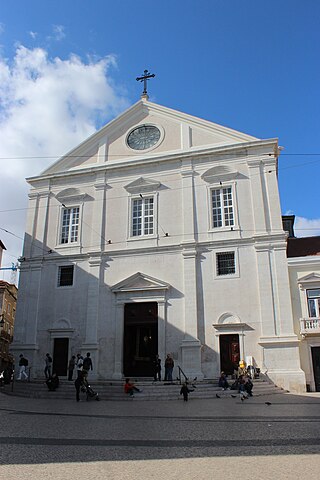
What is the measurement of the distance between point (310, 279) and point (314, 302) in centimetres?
120

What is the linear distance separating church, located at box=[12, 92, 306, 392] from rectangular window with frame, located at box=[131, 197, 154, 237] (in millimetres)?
71

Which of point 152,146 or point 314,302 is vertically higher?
point 152,146

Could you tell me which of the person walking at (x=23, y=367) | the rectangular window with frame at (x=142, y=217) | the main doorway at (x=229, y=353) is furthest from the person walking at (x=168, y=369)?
the person walking at (x=23, y=367)

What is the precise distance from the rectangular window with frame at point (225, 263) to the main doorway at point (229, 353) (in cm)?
357

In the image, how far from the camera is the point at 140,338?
24.3 meters

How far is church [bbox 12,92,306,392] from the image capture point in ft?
72.7

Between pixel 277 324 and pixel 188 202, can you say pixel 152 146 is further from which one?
pixel 277 324

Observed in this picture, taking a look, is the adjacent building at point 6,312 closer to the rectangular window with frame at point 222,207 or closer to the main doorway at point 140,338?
the main doorway at point 140,338

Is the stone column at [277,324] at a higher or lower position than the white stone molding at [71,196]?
lower

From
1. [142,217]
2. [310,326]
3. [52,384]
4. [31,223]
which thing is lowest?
[52,384]

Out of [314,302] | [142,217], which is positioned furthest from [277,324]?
[142,217]

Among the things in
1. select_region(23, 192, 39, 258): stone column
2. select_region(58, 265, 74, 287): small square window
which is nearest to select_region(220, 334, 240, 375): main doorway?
select_region(58, 265, 74, 287): small square window

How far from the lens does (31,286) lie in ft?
87.1

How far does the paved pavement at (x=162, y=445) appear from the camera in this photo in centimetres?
570
